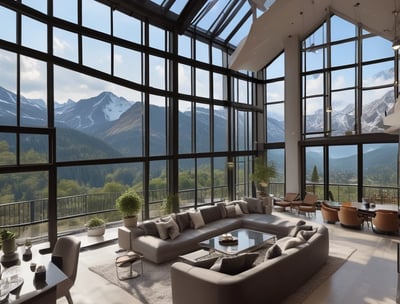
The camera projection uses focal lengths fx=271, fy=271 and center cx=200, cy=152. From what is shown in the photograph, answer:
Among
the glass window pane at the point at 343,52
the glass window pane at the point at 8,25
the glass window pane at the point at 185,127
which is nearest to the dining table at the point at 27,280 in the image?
the glass window pane at the point at 8,25

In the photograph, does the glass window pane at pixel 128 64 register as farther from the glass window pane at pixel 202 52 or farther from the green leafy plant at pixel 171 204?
the green leafy plant at pixel 171 204

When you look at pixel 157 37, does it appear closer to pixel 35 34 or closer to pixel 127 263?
pixel 35 34

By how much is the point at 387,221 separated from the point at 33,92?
916 centimetres

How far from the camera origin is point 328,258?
5695 mm

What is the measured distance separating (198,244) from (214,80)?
21.4ft

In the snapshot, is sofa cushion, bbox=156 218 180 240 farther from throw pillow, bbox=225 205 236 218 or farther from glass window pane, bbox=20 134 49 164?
glass window pane, bbox=20 134 49 164

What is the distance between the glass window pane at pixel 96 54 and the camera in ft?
22.2

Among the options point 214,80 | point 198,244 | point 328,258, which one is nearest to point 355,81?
point 214,80

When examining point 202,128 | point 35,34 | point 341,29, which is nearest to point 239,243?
point 202,128

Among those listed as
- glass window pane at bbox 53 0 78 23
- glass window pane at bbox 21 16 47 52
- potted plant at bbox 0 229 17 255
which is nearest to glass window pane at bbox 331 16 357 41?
glass window pane at bbox 53 0 78 23

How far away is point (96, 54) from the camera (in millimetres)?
6965

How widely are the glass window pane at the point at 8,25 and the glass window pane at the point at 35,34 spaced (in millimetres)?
162

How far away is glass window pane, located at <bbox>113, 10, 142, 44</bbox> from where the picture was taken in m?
7.36

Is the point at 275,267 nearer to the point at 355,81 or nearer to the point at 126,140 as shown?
the point at 126,140
